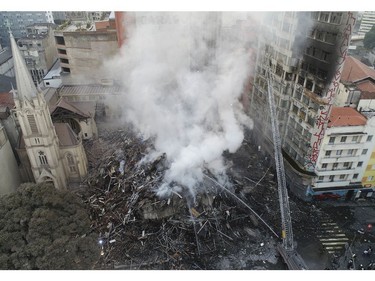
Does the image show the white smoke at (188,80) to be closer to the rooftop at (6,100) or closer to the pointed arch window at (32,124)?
the pointed arch window at (32,124)

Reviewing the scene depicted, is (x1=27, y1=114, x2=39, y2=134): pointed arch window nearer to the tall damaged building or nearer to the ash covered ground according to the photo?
the ash covered ground

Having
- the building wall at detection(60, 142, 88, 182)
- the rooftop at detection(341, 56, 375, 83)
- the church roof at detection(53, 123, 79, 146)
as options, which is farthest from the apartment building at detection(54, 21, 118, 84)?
the rooftop at detection(341, 56, 375, 83)

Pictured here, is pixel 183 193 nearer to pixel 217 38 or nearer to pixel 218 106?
pixel 218 106

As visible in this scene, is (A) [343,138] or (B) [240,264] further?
(A) [343,138]

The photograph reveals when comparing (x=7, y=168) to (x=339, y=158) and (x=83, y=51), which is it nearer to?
(x=83, y=51)

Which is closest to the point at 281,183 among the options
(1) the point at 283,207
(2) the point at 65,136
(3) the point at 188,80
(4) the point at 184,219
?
(1) the point at 283,207

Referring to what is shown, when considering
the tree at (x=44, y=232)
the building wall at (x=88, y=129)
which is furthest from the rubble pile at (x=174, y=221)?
the building wall at (x=88, y=129)

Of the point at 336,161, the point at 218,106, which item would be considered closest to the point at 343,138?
the point at 336,161
